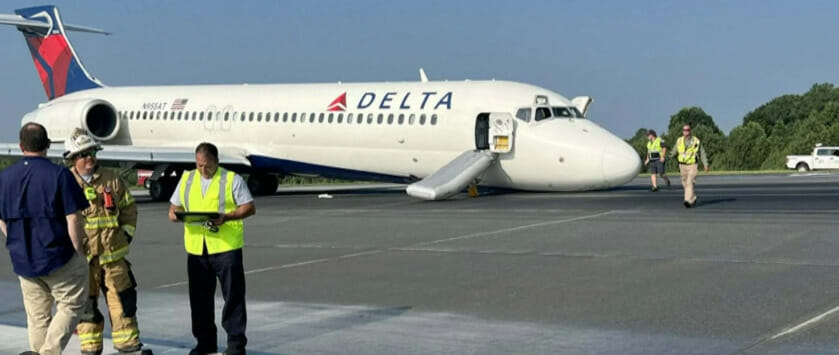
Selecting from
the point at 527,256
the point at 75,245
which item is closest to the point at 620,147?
the point at 527,256

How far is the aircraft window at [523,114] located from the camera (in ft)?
78.8

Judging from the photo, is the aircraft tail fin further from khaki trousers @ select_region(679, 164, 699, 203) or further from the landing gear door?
khaki trousers @ select_region(679, 164, 699, 203)

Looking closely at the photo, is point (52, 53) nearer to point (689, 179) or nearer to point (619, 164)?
point (619, 164)

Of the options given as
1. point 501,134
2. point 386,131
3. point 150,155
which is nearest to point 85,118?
point 150,155

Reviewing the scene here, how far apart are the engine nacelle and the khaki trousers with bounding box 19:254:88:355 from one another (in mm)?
25939

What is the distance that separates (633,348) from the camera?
7.46 m

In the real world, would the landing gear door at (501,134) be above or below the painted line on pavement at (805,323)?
above

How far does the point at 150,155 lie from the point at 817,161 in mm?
38155

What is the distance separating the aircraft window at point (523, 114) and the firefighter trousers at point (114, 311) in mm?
17149

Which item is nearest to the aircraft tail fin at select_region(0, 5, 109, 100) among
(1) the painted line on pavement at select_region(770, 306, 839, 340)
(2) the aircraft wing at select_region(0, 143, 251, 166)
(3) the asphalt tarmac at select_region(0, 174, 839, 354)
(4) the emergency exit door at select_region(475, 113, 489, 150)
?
(2) the aircraft wing at select_region(0, 143, 251, 166)

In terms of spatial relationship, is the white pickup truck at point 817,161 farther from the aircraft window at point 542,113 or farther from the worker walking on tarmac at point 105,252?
the worker walking on tarmac at point 105,252

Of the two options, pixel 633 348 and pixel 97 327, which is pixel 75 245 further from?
pixel 633 348

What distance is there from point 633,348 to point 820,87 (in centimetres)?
11756

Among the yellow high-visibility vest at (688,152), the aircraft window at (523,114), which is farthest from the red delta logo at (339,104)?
the yellow high-visibility vest at (688,152)
